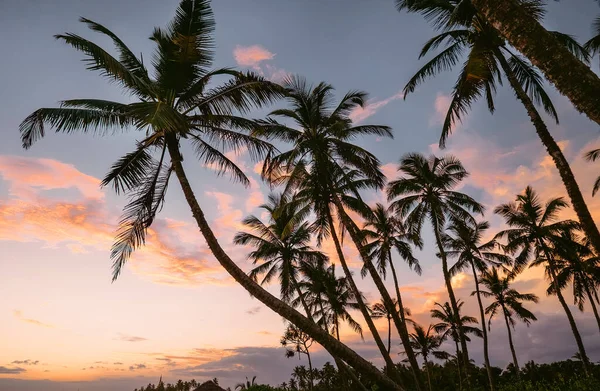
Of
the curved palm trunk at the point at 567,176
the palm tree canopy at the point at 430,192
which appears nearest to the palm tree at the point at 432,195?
the palm tree canopy at the point at 430,192

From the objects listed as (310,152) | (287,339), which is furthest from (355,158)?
(287,339)

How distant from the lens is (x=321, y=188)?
1673cm

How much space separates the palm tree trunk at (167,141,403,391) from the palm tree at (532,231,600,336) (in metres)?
24.4

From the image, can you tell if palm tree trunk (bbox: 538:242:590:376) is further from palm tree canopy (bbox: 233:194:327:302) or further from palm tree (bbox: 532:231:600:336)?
palm tree canopy (bbox: 233:194:327:302)

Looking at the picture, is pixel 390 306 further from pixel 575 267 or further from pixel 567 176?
pixel 575 267

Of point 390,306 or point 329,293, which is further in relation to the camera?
point 329,293

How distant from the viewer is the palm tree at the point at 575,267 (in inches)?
978

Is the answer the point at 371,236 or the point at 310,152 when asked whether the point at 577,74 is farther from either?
the point at 371,236

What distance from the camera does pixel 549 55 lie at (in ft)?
10.2

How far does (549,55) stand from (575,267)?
3185 cm

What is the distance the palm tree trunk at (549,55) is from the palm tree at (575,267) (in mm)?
26592

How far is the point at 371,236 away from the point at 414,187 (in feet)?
17.9

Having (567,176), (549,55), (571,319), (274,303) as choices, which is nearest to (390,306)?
(567,176)

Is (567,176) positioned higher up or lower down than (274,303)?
higher up
